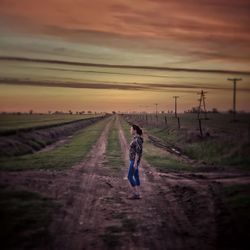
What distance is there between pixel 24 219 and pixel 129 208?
10.8ft

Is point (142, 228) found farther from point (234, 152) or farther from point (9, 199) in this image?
point (234, 152)

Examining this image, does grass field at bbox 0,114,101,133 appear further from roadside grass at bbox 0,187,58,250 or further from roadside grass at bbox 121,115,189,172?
roadside grass at bbox 0,187,58,250

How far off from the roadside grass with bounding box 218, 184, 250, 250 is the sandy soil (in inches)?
10.9

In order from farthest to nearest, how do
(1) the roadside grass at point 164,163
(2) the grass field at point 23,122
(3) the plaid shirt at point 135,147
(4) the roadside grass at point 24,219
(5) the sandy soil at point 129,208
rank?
1. (2) the grass field at point 23,122
2. (1) the roadside grass at point 164,163
3. (3) the plaid shirt at point 135,147
4. (5) the sandy soil at point 129,208
5. (4) the roadside grass at point 24,219

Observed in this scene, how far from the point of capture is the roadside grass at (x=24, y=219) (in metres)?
8.89

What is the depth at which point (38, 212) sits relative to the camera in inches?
438

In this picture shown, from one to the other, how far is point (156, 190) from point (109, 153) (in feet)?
39.5

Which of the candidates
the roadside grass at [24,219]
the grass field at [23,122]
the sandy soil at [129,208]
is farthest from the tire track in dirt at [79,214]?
the grass field at [23,122]

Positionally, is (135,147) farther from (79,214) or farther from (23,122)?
(23,122)

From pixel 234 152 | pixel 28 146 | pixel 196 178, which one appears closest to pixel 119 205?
pixel 196 178

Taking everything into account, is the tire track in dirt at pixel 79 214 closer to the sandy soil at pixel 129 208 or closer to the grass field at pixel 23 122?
the sandy soil at pixel 129 208

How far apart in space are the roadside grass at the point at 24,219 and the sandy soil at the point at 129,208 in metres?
0.33

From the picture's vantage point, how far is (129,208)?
39.0 ft

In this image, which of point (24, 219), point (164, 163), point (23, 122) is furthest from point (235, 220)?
point (23, 122)
